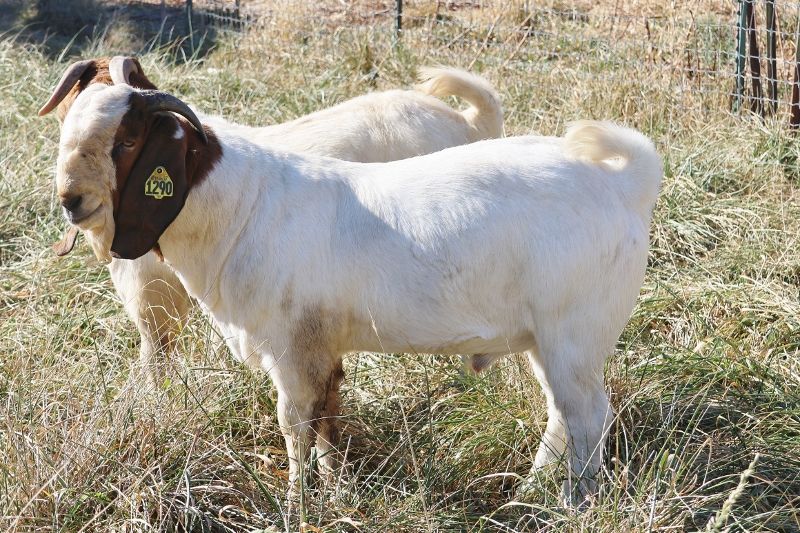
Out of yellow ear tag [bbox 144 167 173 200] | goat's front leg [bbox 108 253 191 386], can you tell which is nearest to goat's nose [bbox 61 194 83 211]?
yellow ear tag [bbox 144 167 173 200]

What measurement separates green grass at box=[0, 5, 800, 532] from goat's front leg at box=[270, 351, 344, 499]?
0.45 feet

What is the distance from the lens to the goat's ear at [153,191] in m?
3.53

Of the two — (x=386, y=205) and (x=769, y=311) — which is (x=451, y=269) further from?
(x=769, y=311)

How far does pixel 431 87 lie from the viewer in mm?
5273

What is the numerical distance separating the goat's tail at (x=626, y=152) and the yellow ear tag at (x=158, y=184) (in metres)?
1.45

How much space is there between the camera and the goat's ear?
3.53 meters

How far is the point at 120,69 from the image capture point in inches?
152

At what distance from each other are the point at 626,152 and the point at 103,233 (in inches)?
74.7

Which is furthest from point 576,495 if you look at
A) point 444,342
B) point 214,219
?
point 214,219

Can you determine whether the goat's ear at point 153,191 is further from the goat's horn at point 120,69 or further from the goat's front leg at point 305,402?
the goat's front leg at point 305,402

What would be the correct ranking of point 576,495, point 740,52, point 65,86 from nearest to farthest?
1. point 576,495
2. point 65,86
3. point 740,52

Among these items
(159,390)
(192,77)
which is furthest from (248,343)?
(192,77)

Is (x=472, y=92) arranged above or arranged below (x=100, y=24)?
above

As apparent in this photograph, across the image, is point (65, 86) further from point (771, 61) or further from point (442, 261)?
point (771, 61)
